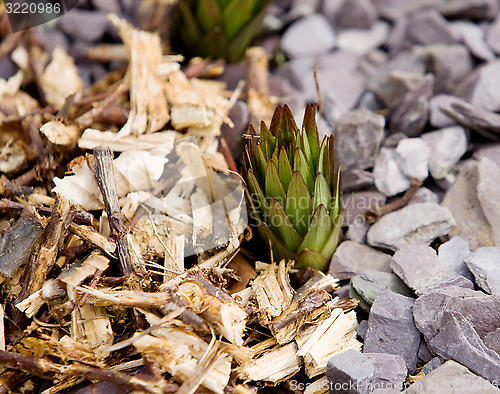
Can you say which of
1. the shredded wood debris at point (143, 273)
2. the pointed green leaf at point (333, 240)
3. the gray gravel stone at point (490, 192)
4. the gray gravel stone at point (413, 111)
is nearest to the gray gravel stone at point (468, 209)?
the gray gravel stone at point (490, 192)

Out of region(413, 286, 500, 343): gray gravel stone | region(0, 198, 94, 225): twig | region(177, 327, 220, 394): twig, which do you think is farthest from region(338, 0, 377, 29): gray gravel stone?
region(177, 327, 220, 394): twig

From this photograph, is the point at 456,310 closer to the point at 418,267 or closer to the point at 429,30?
the point at 418,267

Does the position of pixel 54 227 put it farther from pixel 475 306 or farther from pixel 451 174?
pixel 451 174

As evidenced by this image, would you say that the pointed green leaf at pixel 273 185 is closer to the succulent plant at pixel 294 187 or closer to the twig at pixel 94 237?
the succulent plant at pixel 294 187

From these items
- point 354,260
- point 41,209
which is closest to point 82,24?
point 41,209

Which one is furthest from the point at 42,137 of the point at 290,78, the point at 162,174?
the point at 290,78

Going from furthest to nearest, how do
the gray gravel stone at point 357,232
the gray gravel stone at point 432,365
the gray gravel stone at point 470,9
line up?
the gray gravel stone at point 470,9 < the gray gravel stone at point 357,232 < the gray gravel stone at point 432,365
